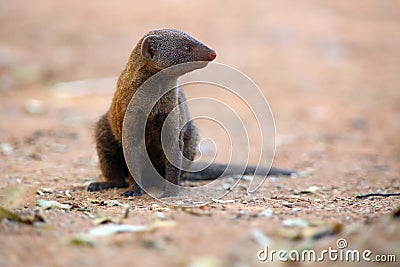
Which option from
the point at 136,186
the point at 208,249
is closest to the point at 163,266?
the point at 208,249

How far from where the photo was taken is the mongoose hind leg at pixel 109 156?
4504 mm

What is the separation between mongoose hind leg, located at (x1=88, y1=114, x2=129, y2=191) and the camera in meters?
4.50

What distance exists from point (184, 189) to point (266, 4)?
967 centimetres

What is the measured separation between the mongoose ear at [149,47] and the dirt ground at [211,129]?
1015 mm

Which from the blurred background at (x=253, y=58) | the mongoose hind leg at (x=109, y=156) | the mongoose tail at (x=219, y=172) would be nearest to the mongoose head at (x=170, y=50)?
the mongoose hind leg at (x=109, y=156)

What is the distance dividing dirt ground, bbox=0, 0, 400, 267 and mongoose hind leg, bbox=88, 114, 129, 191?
0.69 feet

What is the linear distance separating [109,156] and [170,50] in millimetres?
1033

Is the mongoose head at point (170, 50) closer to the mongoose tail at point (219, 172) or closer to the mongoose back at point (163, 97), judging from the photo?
the mongoose back at point (163, 97)

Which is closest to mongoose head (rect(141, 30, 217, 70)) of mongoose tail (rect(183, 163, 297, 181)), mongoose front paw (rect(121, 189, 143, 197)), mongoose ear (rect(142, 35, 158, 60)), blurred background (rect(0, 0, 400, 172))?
mongoose ear (rect(142, 35, 158, 60))

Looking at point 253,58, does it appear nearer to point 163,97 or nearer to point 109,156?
point 109,156

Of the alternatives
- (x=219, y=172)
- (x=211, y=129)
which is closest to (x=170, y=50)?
→ (x=219, y=172)

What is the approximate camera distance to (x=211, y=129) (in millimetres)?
7586

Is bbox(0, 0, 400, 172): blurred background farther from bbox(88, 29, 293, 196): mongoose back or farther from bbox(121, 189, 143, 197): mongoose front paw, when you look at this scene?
bbox(121, 189, 143, 197): mongoose front paw

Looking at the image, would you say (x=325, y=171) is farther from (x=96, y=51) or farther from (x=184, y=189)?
(x=96, y=51)
